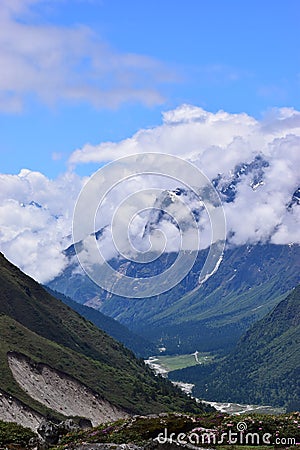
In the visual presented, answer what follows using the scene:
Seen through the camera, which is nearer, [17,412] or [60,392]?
[17,412]

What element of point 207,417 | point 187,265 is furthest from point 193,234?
point 207,417

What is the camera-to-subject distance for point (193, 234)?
7988 centimetres

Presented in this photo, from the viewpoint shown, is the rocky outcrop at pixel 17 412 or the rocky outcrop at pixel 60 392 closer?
the rocky outcrop at pixel 17 412

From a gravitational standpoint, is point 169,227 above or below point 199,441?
above

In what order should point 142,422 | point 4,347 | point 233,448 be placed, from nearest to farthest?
point 233,448, point 142,422, point 4,347

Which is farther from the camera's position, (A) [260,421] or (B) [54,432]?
(B) [54,432]

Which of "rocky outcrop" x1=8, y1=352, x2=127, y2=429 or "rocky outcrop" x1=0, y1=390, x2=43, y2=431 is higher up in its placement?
"rocky outcrop" x1=8, y1=352, x2=127, y2=429

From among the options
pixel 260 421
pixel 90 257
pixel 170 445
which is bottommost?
pixel 170 445

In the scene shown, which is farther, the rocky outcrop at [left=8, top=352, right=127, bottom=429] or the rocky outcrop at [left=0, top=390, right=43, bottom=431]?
the rocky outcrop at [left=8, top=352, right=127, bottom=429]

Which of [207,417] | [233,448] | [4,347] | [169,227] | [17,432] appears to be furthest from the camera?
[4,347]

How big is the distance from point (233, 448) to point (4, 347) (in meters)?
144

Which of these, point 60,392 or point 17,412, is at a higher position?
→ point 60,392

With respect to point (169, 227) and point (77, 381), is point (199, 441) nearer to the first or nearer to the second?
point (169, 227)

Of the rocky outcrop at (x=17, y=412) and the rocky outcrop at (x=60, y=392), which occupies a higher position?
the rocky outcrop at (x=60, y=392)
